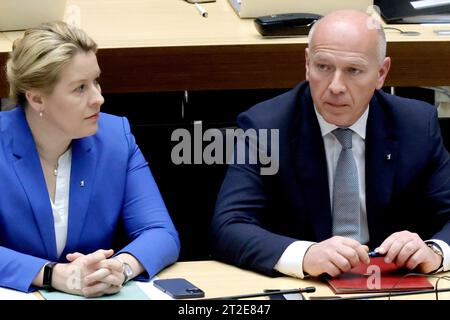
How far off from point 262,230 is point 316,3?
0.98m

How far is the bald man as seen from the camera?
214cm

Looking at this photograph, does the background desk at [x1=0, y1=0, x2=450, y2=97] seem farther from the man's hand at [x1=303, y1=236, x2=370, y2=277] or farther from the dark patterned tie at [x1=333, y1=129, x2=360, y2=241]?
the man's hand at [x1=303, y1=236, x2=370, y2=277]

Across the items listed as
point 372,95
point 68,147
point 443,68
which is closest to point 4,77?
point 68,147

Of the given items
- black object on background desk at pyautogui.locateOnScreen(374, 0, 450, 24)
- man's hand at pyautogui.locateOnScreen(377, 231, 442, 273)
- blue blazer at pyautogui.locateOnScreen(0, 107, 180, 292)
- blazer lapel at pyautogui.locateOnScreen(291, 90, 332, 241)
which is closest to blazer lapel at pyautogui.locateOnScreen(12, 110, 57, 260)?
blue blazer at pyautogui.locateOnScreen(0, 107, 180, 292)

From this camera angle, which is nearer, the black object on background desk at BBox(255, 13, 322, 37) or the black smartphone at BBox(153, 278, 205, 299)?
the black smartphone at BBox(153, 278, 205, 299)

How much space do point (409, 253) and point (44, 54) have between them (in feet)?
2.76

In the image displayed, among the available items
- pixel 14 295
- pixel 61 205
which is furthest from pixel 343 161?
pixel 14 295

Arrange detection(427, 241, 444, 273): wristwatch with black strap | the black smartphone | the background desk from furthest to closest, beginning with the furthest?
the background desk → detection(427, 241, 444, 273): wristwatch with black strap → the black smartphone

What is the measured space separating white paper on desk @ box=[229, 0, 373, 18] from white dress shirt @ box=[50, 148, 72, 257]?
95 cm

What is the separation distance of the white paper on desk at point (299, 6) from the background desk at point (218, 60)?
5.6 inches

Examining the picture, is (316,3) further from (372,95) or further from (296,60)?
(372,95)

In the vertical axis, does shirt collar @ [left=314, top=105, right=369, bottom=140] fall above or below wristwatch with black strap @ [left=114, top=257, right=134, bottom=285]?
above

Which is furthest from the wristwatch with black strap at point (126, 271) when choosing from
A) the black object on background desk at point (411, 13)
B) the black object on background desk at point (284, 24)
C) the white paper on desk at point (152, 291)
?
the black object on background desk at point (411, 13)
